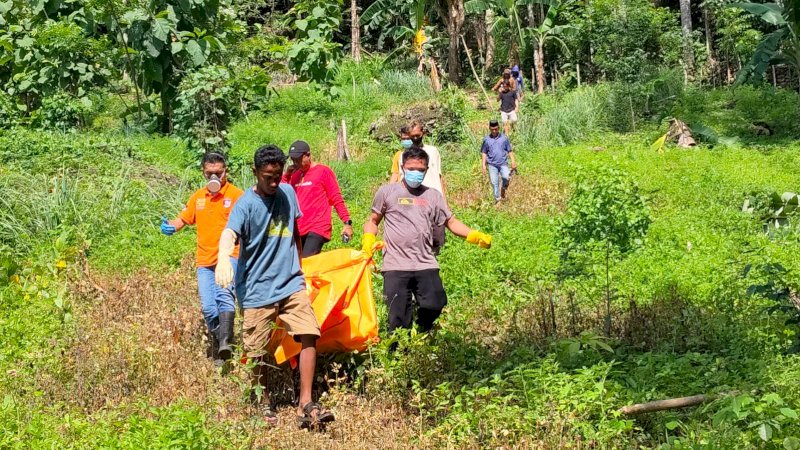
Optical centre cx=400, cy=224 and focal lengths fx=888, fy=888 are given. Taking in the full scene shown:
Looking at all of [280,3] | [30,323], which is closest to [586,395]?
[30,323]

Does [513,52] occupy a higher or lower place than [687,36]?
higher

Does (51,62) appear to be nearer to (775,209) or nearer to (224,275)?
(775,209)

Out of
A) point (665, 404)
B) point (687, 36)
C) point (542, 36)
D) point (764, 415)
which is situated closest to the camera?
point (764, 415)

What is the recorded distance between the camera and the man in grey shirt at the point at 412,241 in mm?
6430

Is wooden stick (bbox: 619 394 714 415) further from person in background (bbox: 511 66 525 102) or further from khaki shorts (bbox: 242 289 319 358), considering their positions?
person in background (bbox: 511 66 525 102)

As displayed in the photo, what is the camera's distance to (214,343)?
7.12 metres

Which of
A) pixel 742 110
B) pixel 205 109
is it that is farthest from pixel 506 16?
pixel 205 109

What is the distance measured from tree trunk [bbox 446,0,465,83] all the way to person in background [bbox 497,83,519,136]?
7100 mm

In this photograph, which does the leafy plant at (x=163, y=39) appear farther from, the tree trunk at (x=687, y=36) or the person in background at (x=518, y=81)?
the tree trunk at (x=687, y=36)

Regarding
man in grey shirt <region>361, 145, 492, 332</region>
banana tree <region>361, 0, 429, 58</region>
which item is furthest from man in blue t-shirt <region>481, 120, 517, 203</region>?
banana tree <region>361, 0, 429, 58</region>

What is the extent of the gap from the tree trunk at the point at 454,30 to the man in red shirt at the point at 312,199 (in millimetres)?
18195

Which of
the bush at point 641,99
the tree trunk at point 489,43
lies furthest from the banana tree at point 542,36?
the bush at point 641,99

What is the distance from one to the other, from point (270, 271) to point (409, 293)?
3.74ft

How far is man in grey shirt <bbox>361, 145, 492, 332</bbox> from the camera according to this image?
21.1 feet
